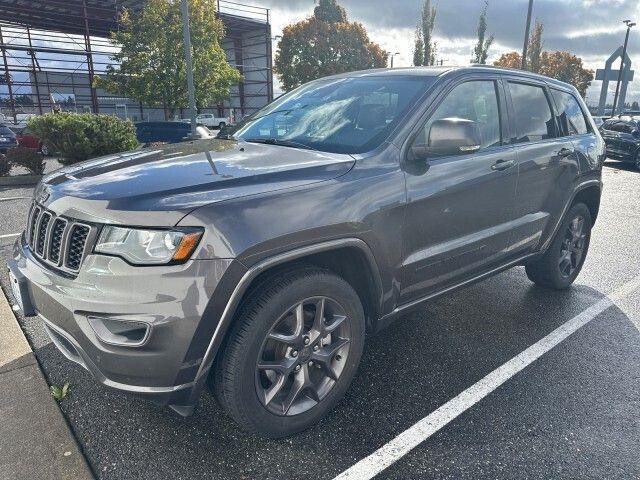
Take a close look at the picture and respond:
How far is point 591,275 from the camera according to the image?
194 inches

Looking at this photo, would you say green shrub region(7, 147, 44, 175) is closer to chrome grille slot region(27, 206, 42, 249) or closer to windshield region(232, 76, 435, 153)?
windshield region(232, 76, 435, 153)

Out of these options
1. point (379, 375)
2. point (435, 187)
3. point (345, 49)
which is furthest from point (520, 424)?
point (345, 49)

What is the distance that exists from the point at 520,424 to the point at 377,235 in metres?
1.24

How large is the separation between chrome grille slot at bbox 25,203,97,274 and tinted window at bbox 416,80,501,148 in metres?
1.96

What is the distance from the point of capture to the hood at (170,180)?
1.93 metres

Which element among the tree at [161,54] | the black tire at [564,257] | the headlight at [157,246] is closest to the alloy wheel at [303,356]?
the headlight at [157,246]

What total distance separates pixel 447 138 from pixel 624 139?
15.3 m

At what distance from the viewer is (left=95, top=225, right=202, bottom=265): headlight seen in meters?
1.88

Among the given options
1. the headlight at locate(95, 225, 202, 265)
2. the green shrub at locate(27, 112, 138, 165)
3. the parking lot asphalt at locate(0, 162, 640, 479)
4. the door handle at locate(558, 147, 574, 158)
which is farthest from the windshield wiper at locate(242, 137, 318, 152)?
the green shrub at locate(27, 112, 138, 165)

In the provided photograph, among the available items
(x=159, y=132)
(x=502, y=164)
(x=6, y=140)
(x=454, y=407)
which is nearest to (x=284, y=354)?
(x=454, y=407)

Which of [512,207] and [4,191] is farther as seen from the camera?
[4,191]

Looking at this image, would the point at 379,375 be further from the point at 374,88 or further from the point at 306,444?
the point at 374,88

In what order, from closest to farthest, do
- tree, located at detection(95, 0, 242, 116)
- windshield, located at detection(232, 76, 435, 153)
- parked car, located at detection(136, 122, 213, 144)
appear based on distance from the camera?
windshield, located at detection(232, 76, 435, 153), parked car, located at detection(136, 122, 213, 144), tree, located at detection(95, 0, 242, 116)

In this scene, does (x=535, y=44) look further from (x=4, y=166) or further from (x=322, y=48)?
(x=4, y=166)
